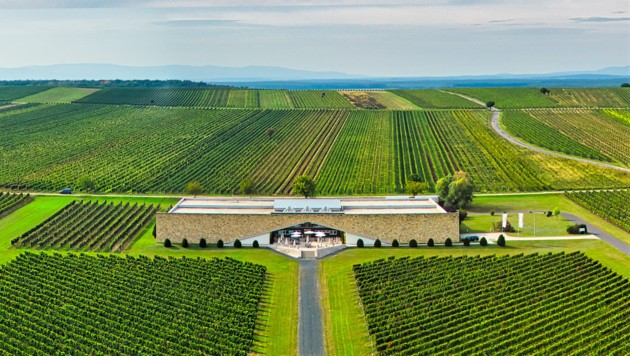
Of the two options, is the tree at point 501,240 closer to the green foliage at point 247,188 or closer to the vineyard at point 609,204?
the vineyard at point 609,204

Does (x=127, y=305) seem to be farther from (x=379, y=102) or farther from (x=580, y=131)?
(x=379, y=102)

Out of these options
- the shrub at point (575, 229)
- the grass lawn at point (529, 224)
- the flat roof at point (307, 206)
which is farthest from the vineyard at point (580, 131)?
the flat roof at point (307, 206)

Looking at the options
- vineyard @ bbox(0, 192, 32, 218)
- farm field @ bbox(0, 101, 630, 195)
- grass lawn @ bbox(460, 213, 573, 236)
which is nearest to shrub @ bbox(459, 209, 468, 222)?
grass lawn @ bbox(460, 213, 573, 236)

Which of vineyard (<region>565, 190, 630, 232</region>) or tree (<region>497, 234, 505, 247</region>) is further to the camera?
vineyard (<region>565, 190, 630, 232</region>)

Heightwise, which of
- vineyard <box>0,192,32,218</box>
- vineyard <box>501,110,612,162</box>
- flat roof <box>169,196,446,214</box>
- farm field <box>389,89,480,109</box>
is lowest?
vineyard <box>0,192,32,218</box>

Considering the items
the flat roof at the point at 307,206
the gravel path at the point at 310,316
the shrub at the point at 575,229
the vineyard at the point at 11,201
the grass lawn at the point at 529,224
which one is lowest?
the gravel path at the point at 310,316

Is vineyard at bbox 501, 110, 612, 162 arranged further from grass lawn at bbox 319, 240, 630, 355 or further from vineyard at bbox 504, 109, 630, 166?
grass lawn at bbox 319, 240, 630, 355

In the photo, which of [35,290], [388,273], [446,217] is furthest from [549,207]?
[35,290]

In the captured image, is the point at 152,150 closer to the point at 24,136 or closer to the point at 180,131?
the point at 180,131
